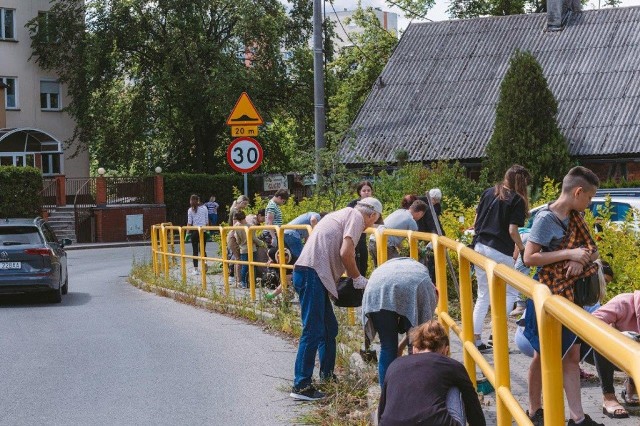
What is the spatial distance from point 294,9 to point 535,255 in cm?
5226

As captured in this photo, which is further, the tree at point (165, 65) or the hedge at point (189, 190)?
the tree at point (165, 65)

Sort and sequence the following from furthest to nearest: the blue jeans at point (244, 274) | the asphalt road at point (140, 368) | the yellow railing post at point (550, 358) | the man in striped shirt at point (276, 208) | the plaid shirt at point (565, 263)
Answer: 1. the man in striped shirt at point (276, 208)
2. the blue jeans at point (244, 274)
3. the asphalt road at point (140, 368)
4. the plaid shirt at point (565, 263)
5. the yellow railing post at point (550, 358)

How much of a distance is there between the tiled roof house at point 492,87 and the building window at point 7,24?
921 inches

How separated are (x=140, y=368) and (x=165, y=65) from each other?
45264 millimetres

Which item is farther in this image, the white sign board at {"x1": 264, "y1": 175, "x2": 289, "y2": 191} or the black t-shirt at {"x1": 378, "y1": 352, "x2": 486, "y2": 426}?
the white sign board at {"x1": 264, "y1": 175, "x2": 289, "y2": 191}

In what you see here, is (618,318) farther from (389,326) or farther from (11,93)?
(11,93)

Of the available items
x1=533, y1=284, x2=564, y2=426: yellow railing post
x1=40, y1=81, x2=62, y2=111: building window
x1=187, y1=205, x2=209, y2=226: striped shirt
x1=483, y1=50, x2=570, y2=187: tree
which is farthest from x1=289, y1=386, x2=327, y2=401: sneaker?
x1=40, y1=81, x2=62, y2=111: building window

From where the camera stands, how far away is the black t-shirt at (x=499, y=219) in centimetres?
1010

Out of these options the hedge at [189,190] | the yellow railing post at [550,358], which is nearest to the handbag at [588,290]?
the yellow railing post at [550,358]

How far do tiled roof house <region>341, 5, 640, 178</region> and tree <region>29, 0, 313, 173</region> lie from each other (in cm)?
1086

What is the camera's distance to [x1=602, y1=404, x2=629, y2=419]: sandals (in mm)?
6820

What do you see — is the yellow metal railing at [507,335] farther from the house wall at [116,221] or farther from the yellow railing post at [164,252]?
the house wall at [116,221]

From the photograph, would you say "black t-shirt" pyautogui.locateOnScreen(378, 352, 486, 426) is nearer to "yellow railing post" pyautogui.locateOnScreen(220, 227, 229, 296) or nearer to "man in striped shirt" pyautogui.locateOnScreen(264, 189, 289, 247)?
"yellow railing post" pyautogui.locateOnScreen(220, 227, 229, 296)

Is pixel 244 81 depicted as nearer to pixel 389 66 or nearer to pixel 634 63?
pixel 389 66
